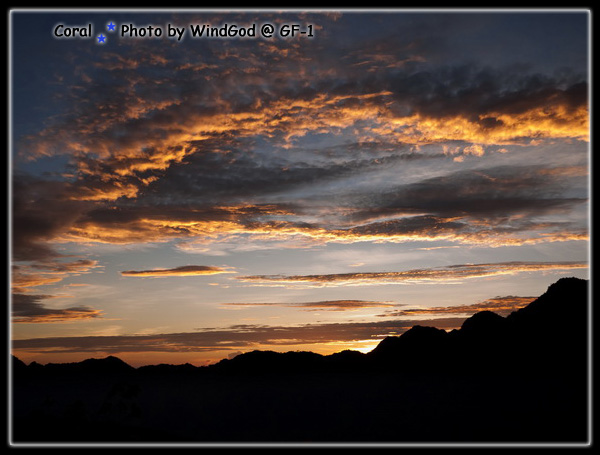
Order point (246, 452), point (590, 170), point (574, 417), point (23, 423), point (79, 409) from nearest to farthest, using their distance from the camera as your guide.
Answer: point (246, 452), point (590, 170), point (23, 423), point (79, 409), point (574, 417)

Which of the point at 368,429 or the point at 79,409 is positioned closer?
the point at 79,409

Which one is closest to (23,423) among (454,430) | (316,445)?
(316,445)

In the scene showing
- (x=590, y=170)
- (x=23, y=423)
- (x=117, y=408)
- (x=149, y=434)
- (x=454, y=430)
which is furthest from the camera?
(x=454, y=430)

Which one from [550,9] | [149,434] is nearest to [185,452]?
[550,9]

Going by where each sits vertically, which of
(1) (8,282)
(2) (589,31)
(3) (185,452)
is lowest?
(3) (185,452)

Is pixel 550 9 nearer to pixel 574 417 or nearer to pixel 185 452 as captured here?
pixel 185 452

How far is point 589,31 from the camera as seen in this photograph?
67.5 feet

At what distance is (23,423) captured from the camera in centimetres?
3922

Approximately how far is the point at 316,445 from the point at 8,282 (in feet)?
45.3

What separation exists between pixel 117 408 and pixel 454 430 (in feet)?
453

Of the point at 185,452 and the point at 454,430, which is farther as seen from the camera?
the point at 454,430

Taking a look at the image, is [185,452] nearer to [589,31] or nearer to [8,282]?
[8,282]

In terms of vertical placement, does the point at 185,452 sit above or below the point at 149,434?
above

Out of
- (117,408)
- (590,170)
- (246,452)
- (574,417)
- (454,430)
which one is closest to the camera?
(246,452)
